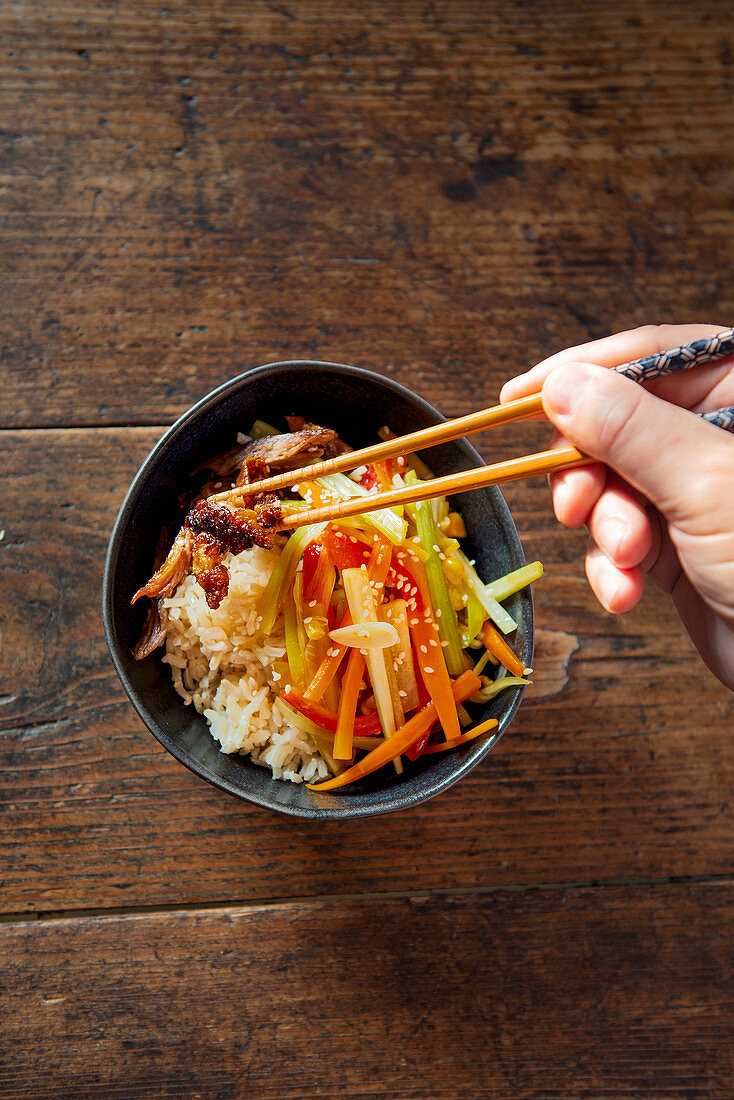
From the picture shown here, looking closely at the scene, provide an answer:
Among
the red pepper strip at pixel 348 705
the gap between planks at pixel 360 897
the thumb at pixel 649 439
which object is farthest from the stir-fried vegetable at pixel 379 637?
the gap between planks at pixel 360 897

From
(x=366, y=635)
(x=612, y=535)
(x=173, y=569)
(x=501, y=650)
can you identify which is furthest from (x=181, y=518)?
(x=612, y=535)

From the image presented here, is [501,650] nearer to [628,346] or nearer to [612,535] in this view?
[612,535]

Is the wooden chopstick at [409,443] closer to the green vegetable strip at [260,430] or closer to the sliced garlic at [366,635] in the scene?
the green vegetable strip at [260,430]

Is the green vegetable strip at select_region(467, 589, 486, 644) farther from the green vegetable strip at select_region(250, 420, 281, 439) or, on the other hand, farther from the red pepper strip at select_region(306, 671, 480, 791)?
the green vegetable strip at select_region(250, 420, 281, 439)

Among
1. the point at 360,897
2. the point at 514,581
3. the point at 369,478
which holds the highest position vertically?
the point at 369,478

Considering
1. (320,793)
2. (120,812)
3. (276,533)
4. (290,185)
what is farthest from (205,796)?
(290,185)
